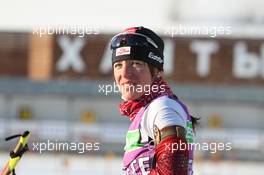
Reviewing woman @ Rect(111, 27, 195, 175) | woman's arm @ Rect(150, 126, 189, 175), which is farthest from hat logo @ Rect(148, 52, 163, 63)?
woman's arm @ Rect(150, 126, 189, 175)

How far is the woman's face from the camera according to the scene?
2854mm

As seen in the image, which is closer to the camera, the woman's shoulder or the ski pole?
the woman's shoulder

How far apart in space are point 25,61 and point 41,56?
2.14 ft

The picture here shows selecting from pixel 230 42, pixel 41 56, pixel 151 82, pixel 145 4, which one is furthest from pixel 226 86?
pixel 151 82

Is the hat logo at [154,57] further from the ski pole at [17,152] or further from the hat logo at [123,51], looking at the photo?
the ski pole at [17,152]

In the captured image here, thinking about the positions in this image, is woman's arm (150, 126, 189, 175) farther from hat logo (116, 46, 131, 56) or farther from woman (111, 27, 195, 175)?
Result: hat logo (116, 46, 131, 56)

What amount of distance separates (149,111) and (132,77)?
0.48ft

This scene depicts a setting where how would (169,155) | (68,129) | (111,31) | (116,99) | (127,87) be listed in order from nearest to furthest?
(169,155)
(127,87)
(68,129)
(116,99)
(111,31)

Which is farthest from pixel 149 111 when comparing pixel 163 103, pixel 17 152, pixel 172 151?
pixel 17 152

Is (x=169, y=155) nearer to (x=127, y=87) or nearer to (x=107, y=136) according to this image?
(x=127, y=87)

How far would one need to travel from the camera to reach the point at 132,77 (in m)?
2.85

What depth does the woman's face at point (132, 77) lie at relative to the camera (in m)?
2.85

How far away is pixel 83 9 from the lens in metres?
30.9

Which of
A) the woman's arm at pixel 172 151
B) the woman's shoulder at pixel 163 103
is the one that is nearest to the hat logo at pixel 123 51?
the woman's shoulder at pixel 163 103
